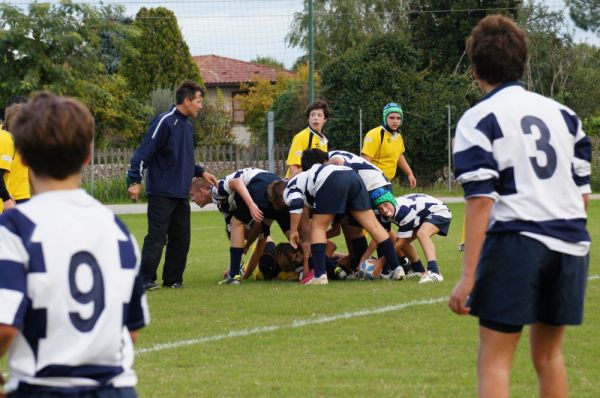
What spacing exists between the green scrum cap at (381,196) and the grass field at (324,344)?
0.85 metres

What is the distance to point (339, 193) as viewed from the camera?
448 inches

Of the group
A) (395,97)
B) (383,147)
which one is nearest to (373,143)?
(383,147)

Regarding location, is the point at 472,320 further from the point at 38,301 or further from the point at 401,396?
the point at 38,301

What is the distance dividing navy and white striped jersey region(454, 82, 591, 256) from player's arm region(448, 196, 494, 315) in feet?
0.13

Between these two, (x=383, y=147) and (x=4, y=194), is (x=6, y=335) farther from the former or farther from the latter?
(x=383, y=147)

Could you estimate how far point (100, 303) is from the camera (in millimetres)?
3322

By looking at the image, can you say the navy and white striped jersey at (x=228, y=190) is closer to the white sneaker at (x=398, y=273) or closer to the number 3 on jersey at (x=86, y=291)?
the white sneaker at (x=398, y=273)

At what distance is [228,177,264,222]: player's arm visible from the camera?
1156 cm

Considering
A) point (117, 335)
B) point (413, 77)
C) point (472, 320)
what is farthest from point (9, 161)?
point (413, 77)

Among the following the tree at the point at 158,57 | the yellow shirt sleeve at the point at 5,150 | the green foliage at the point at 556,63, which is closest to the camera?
the yellow shirt sleeve at the point at 5,150

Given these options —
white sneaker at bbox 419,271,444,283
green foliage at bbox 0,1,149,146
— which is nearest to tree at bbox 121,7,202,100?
green foliage at bbox 0,1,149,146

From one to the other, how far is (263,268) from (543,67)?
38162mm

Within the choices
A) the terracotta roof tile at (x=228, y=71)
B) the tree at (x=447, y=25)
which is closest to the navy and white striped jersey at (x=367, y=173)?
the tree at (x=447, y=25)

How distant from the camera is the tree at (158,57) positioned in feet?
188
